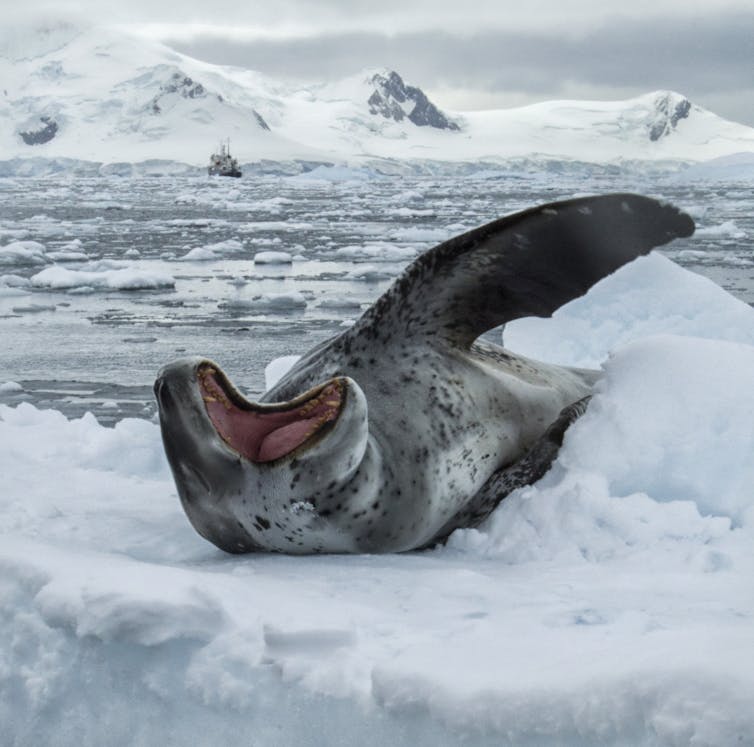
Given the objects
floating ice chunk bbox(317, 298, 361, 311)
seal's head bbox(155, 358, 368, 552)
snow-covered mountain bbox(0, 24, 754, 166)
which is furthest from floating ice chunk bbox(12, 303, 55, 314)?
snow-covered mountain bbox(0, 24, 754, 166)

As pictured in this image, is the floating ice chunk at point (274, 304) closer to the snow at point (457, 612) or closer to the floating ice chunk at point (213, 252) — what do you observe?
the floating ice chunk at point (213, 252)

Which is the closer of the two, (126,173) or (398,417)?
(398,417)

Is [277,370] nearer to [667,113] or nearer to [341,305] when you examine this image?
[341,305]

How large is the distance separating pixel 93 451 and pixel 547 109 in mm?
133082

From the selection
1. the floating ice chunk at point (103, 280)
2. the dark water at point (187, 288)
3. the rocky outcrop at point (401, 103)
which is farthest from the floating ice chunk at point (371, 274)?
the rocky outcrop at point (401, 103)

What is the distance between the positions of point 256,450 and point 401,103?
17709cm

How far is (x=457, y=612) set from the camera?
74.6 inches

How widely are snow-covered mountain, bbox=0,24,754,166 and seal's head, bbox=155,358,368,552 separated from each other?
75.1 meters

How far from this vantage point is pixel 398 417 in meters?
2.67

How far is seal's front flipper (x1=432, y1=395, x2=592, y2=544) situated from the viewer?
2729mm

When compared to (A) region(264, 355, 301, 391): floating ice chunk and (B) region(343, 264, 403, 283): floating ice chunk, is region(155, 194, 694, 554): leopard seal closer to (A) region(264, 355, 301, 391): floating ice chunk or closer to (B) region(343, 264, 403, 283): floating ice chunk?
(A) region(264, 355, 301, 391): floating ice chunk

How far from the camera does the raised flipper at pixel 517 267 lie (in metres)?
2.85

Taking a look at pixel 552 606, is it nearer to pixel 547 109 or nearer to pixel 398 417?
pixel 398 417

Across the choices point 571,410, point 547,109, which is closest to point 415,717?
point 571,410
